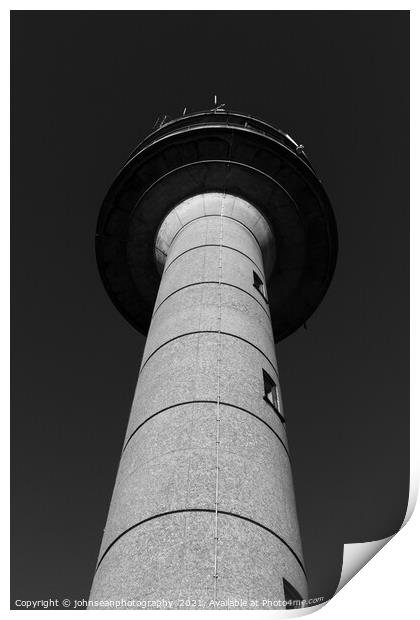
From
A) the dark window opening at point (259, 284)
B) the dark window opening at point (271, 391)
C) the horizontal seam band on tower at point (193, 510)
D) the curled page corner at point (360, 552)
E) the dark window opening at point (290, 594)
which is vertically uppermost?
the dark window opening at point (259, 284)

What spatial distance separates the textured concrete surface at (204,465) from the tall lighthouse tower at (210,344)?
0.02 metres

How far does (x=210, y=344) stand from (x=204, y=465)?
2.86m

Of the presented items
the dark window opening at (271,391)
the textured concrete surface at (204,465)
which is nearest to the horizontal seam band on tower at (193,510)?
the textured concrete surface at (204,465)

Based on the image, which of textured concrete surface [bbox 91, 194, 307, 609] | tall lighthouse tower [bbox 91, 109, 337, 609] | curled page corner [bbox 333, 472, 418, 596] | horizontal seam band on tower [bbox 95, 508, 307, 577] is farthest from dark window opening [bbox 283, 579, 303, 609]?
curled page corner [bbox 333, 472, 418, 596]

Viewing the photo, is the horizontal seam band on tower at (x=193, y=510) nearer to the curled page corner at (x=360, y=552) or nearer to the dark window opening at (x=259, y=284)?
the curled page corner at (x=360, y=552)

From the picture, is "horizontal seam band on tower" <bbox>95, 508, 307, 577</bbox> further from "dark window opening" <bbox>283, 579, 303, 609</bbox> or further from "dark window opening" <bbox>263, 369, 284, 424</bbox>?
"dark window opening" <bbox>263, 369, 284, 424</bbox>

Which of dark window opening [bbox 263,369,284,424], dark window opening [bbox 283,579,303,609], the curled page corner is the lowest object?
the curled page corner

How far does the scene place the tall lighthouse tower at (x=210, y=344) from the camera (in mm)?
6836

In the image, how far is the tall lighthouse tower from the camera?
6836 mm

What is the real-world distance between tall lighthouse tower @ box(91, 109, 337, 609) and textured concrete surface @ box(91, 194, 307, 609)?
0.08ft

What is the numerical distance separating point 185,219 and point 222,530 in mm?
10661

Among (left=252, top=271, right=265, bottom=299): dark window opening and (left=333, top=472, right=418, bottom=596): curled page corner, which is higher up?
(left=252, top=271, right=265, bottom=299): dark window opening

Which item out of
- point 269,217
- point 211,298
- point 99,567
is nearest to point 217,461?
point 99,567

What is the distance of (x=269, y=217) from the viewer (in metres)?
17.4
